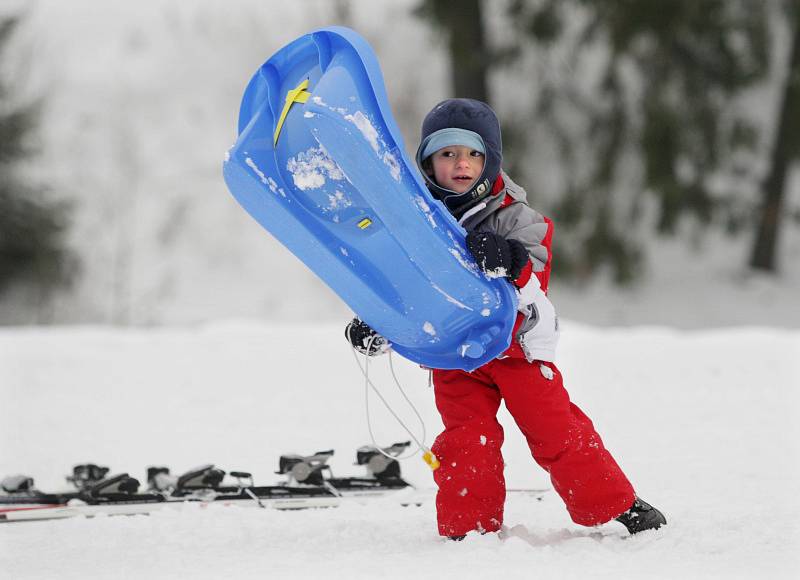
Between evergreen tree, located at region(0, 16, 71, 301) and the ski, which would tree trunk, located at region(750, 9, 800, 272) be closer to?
the ski

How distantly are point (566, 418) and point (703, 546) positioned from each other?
58 centimetres

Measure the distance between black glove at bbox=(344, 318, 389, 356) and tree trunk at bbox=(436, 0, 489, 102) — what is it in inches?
348

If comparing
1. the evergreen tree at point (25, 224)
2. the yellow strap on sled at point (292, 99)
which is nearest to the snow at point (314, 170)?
the yellow strap on sled at point (292, 99)

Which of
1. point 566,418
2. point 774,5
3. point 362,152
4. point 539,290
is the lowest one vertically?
point 566,418

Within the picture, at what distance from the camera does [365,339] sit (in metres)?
3.21

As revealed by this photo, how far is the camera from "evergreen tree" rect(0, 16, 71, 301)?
14031 mm

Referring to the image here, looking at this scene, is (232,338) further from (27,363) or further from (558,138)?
(558,138)

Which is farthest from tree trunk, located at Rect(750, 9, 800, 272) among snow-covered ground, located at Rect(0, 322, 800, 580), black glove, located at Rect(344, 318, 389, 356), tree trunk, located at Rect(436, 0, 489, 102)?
black glove, located at Rect(344, 318, 389, 356)

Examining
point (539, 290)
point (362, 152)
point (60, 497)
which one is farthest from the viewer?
point (60, 497)

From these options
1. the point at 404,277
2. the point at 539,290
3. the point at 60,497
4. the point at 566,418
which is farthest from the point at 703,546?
the point at 60,497

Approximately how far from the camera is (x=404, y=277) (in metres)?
3.04

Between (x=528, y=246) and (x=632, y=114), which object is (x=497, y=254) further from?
(x=632, y=114)

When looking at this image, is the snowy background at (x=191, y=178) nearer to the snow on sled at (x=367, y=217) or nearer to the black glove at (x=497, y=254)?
the snow on sled at (x=367, y=217)

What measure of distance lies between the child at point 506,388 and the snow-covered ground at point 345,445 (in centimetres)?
13
